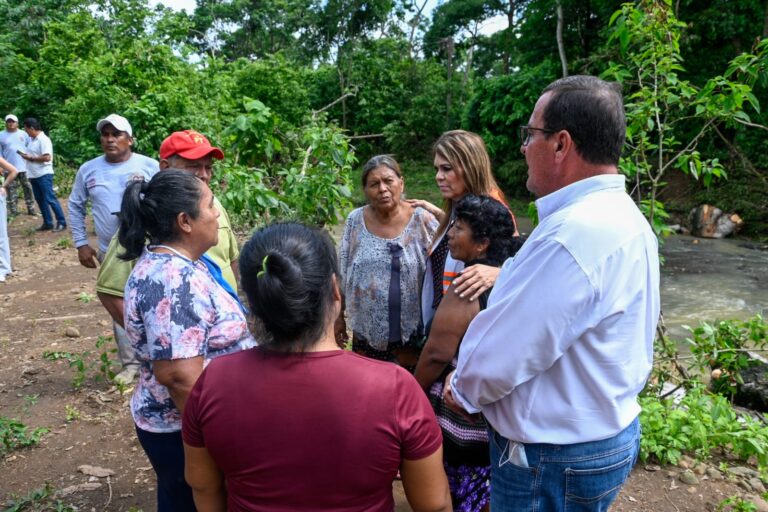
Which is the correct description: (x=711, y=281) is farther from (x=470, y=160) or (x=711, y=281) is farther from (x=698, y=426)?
(x=470, y=160)

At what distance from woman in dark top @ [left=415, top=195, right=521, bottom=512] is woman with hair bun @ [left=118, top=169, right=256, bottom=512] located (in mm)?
693

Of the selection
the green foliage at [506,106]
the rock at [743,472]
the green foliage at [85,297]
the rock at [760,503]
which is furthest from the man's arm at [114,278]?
the green foliage at [506,106]

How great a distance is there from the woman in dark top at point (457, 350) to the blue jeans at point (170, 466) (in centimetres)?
91

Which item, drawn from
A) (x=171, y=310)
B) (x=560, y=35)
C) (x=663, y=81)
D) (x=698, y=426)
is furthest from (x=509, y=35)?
(x=171, y=310)

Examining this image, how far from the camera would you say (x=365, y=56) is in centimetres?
2333

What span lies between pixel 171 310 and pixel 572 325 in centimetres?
119

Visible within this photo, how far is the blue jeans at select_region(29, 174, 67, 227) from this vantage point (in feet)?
31.6

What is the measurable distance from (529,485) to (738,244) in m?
12.7

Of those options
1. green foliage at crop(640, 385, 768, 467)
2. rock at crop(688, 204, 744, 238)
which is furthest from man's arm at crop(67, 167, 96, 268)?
rock at crop(688, 204, 744, 238)

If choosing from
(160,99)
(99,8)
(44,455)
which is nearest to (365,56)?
(99,8)

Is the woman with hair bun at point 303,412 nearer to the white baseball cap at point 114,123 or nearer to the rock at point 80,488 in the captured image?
the rock at point 80,488

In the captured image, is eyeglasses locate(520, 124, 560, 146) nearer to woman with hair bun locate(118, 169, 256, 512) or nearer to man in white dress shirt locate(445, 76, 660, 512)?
man in white dress shirt locate(445, 76, 660, 512)

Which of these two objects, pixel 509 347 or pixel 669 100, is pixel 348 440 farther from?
pixel 669 100

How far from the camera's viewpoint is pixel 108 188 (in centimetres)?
434
